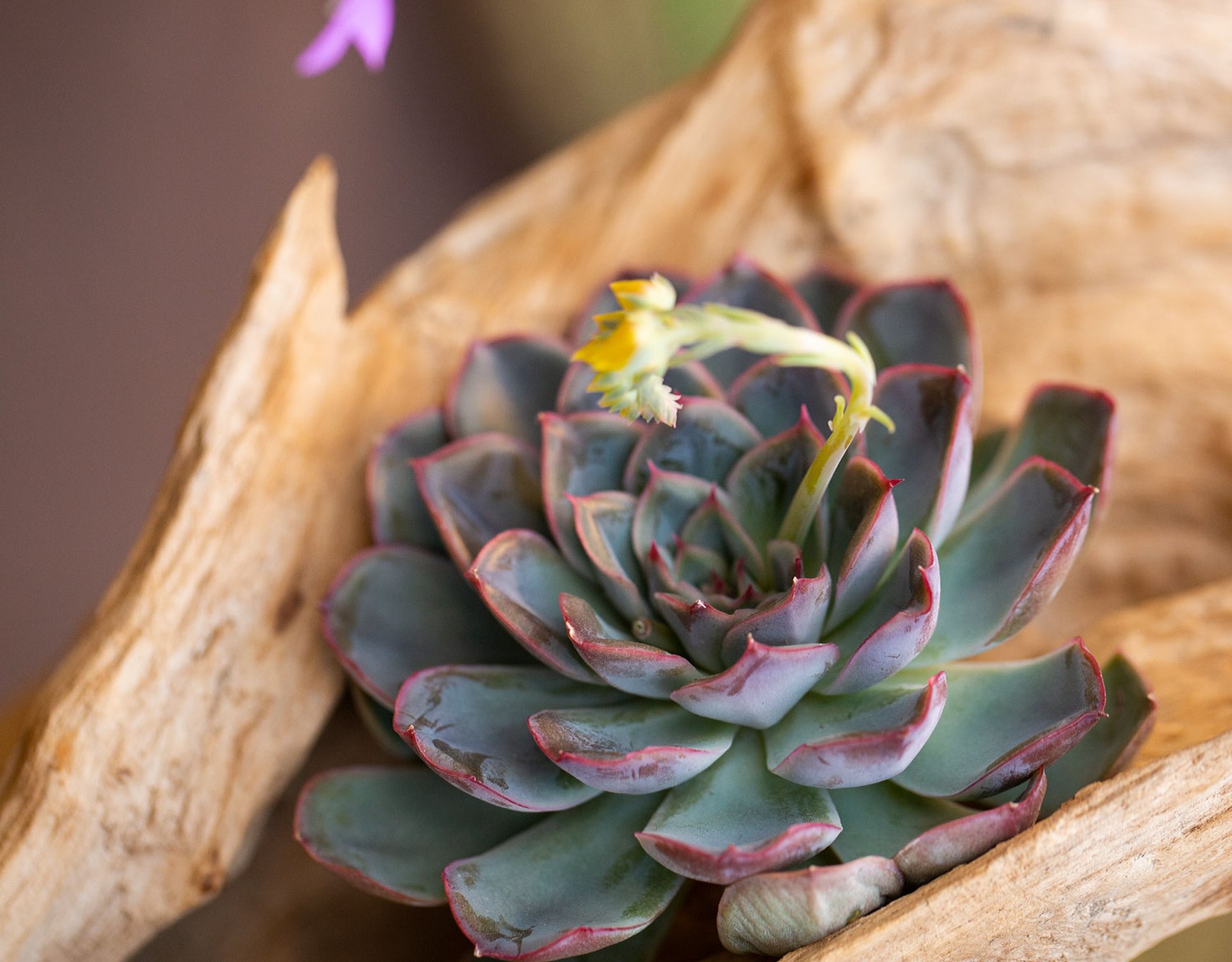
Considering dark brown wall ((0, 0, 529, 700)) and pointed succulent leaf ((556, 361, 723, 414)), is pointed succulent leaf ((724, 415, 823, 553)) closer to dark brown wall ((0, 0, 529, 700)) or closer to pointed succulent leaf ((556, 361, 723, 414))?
pointed succulent leaf ((556, 361, 723, 414))

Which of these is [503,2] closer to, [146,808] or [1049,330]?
[1049,330]

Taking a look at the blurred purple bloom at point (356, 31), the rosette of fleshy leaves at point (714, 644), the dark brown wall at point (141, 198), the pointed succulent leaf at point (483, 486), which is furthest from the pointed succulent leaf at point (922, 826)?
the dark brown wall at point (141, 198)

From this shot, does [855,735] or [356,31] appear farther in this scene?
[356,31]

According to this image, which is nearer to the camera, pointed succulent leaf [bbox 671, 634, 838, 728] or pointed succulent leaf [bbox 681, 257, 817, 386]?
pointed succulent leaf [bbox 671, 634, 838, 728]

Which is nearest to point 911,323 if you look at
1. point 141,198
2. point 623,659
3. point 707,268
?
point 707,268

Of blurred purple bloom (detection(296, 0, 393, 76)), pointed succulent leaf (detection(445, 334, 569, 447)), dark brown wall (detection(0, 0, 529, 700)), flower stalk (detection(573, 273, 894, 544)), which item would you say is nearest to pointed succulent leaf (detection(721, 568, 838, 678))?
flower stalk (detection(573, 273, 894, 544))

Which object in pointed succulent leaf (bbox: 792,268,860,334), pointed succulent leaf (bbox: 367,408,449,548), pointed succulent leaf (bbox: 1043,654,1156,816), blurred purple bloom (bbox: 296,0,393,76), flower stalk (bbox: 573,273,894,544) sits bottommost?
pointed succulent leaf (bbox: 1043,654,1156,816)

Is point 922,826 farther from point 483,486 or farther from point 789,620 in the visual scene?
point 483,486

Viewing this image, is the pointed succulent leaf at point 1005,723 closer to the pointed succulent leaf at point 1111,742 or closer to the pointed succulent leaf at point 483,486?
the pointed succulent leaf at point 1111,742
